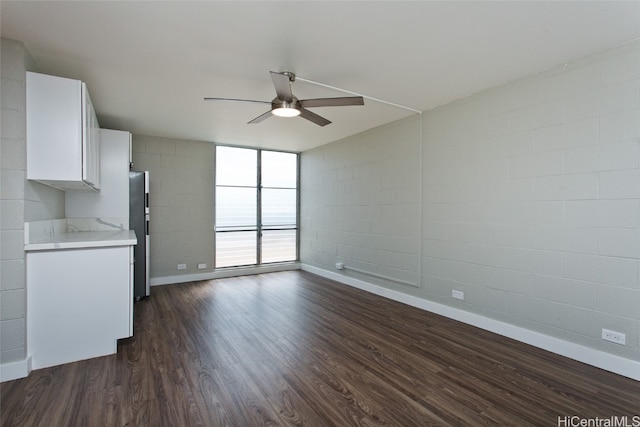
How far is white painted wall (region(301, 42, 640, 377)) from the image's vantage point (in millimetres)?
2369

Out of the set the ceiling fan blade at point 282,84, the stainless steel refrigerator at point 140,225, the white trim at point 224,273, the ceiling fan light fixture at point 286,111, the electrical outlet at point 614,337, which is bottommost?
the white trim at point 224,273

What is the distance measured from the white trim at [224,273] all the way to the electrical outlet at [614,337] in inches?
196

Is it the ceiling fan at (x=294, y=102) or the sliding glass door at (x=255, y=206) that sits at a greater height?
the ceiling fan at (x=294, y=102)

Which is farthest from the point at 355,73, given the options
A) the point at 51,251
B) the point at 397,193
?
the point at 51,251

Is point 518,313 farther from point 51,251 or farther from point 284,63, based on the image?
point 51,251

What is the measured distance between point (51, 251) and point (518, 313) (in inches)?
166

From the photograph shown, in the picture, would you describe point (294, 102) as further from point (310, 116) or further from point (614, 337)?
point (614, 337)

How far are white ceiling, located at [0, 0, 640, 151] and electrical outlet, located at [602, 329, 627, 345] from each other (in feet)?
7.41

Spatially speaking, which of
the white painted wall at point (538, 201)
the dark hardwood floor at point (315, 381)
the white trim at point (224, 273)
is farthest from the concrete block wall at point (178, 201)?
the white painted wall at point (538, 201)

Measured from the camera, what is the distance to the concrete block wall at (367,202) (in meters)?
4.18

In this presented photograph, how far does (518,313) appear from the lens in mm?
2984

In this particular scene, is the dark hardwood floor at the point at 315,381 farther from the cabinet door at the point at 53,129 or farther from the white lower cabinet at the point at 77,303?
the cabinet door at the point at 53,129

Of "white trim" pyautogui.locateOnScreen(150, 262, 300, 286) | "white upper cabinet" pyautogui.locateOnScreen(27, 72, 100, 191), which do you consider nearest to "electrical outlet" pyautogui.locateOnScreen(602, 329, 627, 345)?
"white upper cabinet" pyautogui.locateOnScreen(27, 72, 100, 191)

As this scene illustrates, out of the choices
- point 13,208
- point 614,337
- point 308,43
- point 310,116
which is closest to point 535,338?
point 614,337
